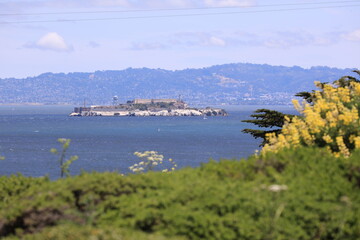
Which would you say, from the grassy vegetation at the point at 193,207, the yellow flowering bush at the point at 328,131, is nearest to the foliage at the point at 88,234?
the grassy vegetation at the point at 193,207

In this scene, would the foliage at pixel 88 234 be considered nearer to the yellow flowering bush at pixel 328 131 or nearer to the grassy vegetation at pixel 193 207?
the grassy vegetation at pixel 193 207

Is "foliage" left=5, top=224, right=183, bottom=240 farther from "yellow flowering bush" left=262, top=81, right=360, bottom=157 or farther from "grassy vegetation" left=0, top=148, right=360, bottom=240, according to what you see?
"yellow flowering bush" left=262, top=81, right=360, bottom=157

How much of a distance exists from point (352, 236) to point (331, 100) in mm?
5795

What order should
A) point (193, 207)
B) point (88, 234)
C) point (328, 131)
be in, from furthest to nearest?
1. point (328, 131)
2. point (193, 207)
3. point (88, 234)

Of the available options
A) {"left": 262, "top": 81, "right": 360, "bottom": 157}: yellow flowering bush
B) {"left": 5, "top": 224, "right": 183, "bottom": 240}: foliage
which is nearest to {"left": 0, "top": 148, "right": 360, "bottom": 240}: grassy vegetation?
{"left": 5, "top": 224, "right": 183, "bottom": 240}: foliage

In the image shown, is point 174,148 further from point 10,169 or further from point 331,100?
point 331,100

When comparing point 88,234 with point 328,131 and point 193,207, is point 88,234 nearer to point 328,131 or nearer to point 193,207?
point 193,207

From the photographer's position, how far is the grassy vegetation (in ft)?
24.1

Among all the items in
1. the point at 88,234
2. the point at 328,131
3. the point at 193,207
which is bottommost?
the point at 88,234

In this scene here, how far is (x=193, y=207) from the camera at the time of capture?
24.8 ft

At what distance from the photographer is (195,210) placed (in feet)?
24.9

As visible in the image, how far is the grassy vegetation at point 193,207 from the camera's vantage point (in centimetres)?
734

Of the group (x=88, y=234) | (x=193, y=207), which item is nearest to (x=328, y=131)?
(x=193, y=207)

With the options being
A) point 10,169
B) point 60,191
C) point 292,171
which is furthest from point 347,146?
point 10,169
